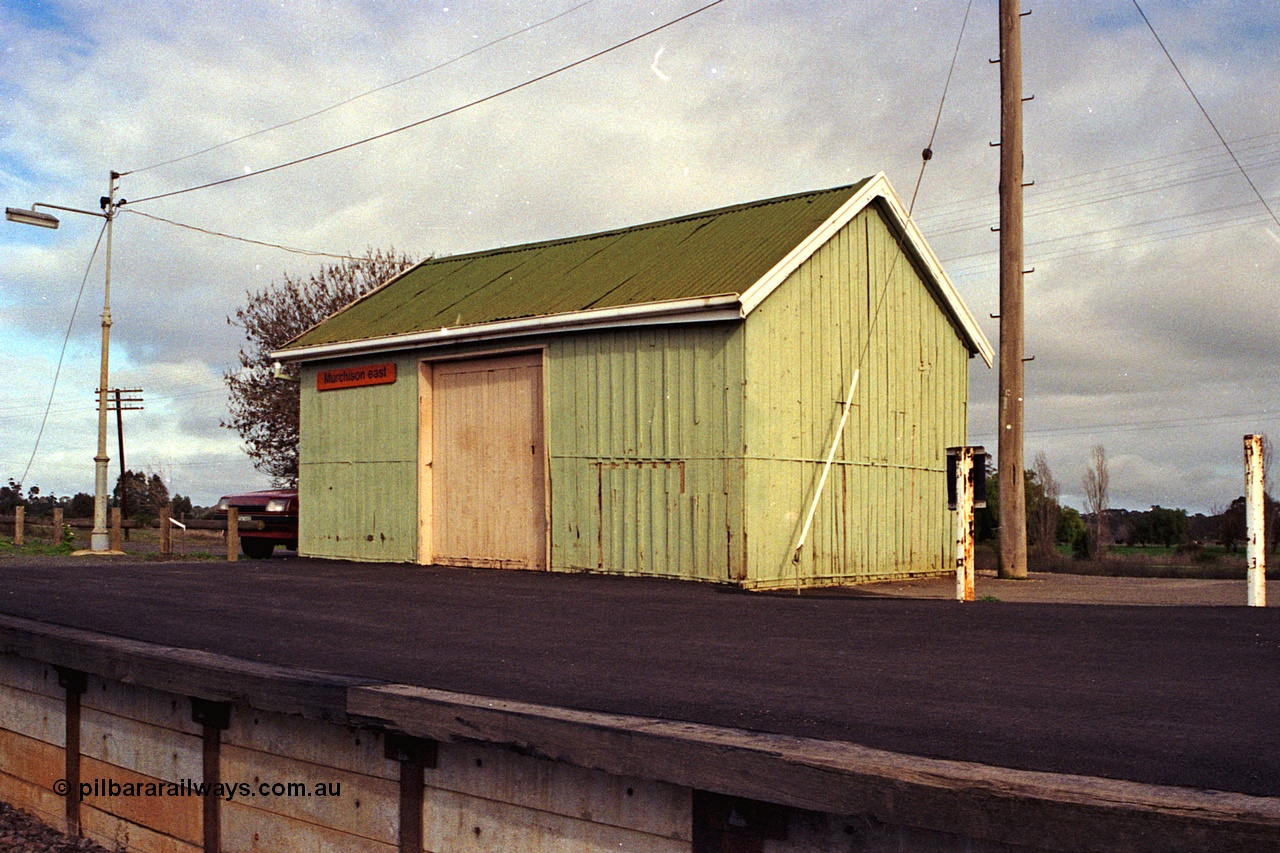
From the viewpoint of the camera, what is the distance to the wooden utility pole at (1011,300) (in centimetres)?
1585

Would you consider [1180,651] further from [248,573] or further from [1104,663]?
[248,573]

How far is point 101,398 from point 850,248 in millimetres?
16336

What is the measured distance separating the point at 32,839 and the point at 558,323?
8439 millimetres

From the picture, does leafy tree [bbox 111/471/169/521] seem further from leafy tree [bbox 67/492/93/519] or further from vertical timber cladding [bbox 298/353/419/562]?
vertical timber cladding [bbox 298/353/419/562]

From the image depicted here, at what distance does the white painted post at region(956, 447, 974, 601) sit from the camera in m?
10.2

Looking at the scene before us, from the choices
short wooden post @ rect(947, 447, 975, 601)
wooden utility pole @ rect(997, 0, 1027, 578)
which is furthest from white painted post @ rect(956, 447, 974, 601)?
wooden utility pole @ rect(997, 0, 1027, 578)

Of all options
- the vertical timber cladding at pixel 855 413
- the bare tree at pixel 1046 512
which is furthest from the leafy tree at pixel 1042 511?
the vertical timber cladding at pixel 855 413

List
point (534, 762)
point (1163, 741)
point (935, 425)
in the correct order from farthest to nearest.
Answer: point (935, 425), point (534, 762), point (1163, 741)

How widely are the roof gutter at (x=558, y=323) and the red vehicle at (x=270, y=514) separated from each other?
10.8ft

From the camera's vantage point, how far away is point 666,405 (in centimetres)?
1357

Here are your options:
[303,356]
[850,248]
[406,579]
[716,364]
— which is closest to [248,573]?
[406,579]

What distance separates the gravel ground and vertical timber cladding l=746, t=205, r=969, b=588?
293 inches

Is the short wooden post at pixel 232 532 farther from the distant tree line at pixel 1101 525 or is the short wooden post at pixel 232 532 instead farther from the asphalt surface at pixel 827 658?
the distant tree line at pixel 1101 525

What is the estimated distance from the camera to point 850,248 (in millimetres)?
15227
